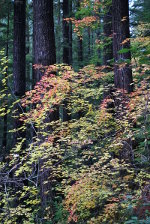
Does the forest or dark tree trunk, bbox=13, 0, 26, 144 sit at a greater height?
dark tree trunk, bbox=13, 0, 26, 144

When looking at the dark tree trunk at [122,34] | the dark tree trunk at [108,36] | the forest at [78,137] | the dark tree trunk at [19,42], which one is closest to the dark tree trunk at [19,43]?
the dark tree trunk at [19,42]

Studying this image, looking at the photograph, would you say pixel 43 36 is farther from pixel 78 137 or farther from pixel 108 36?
pixel 108 36

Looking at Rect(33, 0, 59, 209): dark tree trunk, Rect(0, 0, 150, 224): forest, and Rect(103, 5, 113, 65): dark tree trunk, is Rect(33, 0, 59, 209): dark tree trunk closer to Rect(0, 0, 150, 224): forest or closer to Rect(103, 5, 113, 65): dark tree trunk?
Rect(0, 0, 150, 224): forest

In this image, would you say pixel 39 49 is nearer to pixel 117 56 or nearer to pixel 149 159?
pixel 117 56

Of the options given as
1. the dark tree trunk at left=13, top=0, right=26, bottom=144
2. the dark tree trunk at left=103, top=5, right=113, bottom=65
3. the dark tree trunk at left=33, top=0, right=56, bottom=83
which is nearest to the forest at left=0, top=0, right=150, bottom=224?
the dark tree trunk at left=33, top=0, right=56, bottom=83

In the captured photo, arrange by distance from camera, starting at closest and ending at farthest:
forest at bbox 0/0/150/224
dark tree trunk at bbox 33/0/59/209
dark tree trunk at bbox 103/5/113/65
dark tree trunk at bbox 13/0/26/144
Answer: forest at bbox 0/0/150/224 < dark tree trunk at bbox 33/0/59/209 < dark tree trunk at bbox 13/0/26/144 < dark tree trunk at bbox 103/5/113/65

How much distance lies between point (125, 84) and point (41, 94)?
2.22 metres

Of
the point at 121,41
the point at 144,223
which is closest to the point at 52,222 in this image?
the point at 144,223

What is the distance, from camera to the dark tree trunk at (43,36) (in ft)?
20.5

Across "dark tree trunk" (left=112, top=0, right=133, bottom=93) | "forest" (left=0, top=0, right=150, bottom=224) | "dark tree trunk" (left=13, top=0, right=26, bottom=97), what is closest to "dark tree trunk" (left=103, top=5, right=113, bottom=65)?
"dark tree trunk" (left=13, top=0, right=26, bottom=97)

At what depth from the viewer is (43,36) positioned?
630 centimetres

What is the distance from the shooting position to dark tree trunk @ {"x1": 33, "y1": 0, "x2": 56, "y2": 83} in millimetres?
6258

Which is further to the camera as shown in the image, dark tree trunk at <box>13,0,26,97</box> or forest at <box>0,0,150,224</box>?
dark tree trunk at <box>13,0,26,97</box>

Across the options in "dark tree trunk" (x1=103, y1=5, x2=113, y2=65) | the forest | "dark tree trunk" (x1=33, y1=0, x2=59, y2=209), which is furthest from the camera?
"dark tree trunk" (x1=103, y1=5, x2=113, y2=65)
